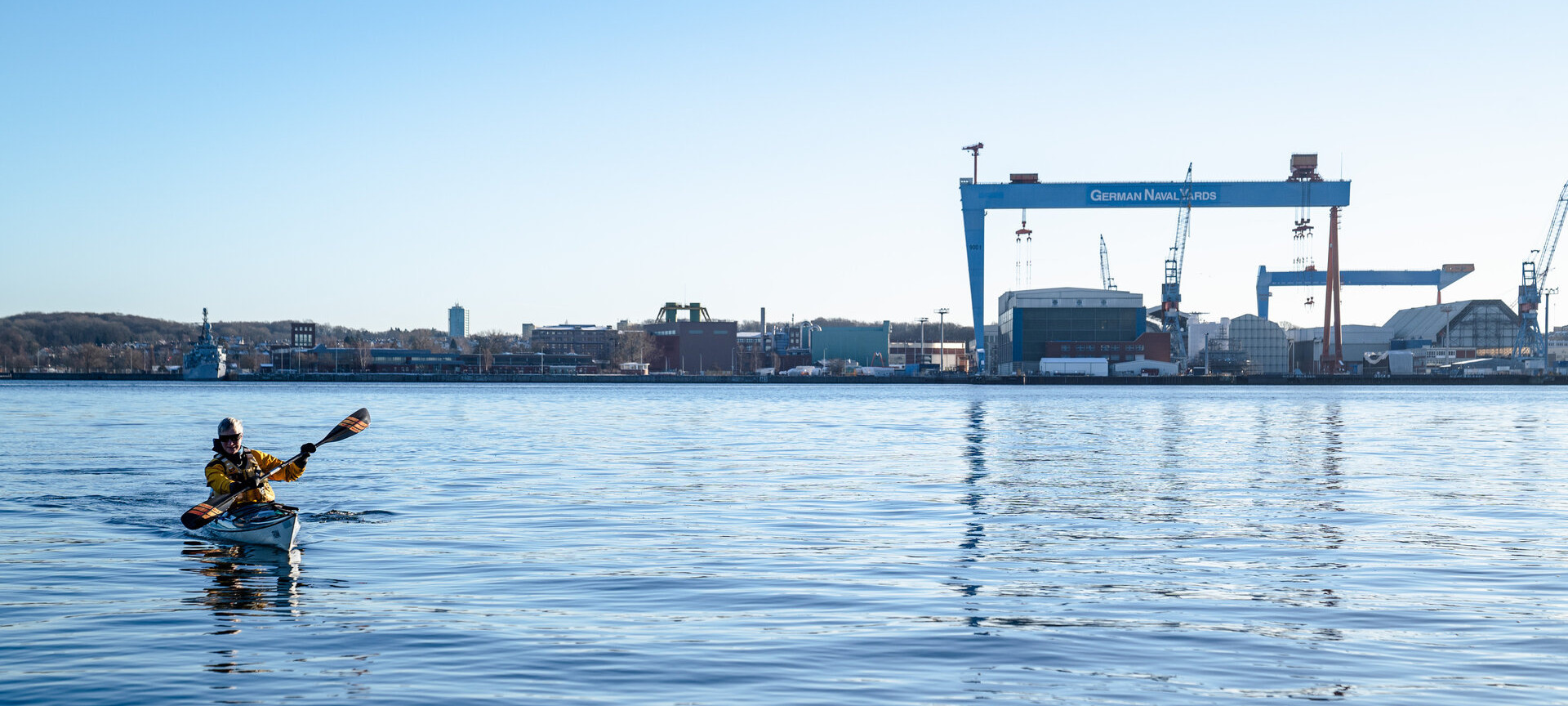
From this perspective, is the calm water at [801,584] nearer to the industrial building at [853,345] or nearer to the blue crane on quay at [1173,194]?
the blue crane on quay at [1173,194]

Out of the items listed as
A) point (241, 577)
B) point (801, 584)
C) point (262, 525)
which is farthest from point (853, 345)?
point (801, 584)

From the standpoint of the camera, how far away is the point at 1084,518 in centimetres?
1772

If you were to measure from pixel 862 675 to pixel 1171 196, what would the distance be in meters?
101

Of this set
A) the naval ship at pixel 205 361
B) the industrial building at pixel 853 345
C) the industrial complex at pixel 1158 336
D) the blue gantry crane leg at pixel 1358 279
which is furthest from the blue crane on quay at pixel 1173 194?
the naval ship at pixel 205 361

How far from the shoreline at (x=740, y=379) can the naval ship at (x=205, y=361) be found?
58.3 inches

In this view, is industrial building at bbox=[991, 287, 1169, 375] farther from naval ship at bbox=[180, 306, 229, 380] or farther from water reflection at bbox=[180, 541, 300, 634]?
water reflection at bbox=[180, 541, 300, 634]

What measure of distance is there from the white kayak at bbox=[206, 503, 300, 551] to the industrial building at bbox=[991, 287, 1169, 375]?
125841 millimetres

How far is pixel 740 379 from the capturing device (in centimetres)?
16638

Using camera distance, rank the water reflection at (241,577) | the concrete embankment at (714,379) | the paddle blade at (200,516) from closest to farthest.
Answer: the water reflection at (241,577)
the paddle blade at (200,516)
the concrete embankment at (714,379)

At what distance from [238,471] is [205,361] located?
165662 millimetres

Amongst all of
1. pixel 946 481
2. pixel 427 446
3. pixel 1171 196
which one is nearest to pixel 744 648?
pixel 946 481

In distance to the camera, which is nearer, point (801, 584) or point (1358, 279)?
point (801, 584)

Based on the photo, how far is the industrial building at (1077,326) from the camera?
136m

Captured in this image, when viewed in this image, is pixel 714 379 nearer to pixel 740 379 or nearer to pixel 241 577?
pixel 740 379
